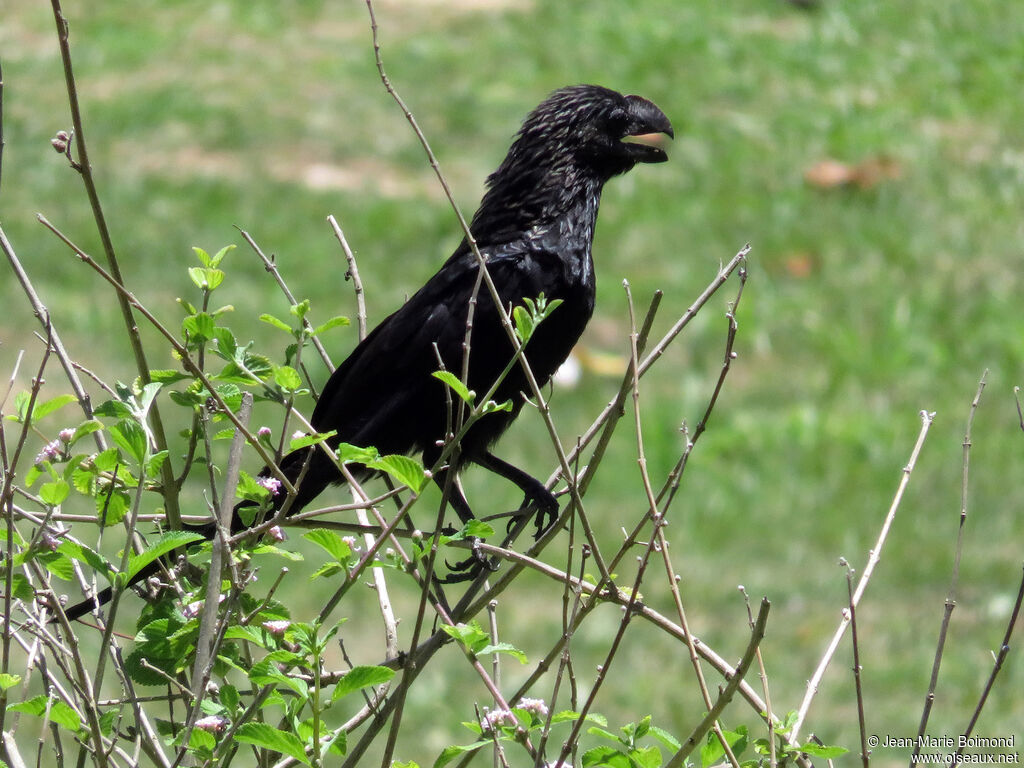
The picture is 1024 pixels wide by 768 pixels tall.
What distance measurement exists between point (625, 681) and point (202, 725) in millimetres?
4017

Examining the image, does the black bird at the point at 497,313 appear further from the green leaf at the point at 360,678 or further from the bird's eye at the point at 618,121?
the green leaf at the point at 360,678

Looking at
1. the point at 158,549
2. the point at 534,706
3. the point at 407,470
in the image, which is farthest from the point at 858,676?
the point at 158,549

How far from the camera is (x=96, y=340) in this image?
7.71 m

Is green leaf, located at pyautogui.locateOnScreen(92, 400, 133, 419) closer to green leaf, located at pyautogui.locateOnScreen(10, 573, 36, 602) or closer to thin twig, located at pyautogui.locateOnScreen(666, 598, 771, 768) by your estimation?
green leaf, located at pyautogui.locateOnScreen(10, 573, 36, 602)

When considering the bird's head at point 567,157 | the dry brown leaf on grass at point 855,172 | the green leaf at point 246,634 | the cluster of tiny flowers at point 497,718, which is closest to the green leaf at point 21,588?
the green leaf at point 246,634

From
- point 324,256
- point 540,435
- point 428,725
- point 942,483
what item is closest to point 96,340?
point 324,256

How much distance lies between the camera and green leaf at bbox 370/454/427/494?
181 centimetres

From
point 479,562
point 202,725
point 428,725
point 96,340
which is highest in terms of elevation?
point 96,340

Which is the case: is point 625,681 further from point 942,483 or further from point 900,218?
point 900,218

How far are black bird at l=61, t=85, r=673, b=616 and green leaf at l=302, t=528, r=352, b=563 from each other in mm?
1469

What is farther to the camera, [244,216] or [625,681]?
[244,216]

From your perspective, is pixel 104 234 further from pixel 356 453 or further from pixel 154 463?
→ pixel 356 453

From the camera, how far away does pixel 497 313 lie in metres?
3.57

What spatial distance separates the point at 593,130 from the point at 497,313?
68 centimetres
